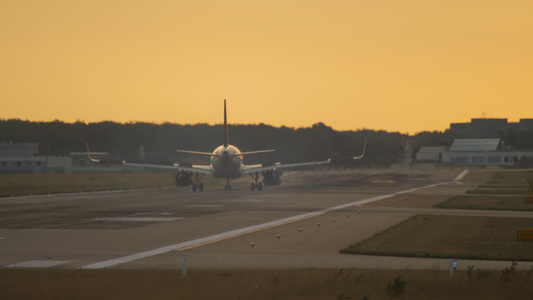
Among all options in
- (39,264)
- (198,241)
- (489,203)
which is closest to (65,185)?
(489,203)

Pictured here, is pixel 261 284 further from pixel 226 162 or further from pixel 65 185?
pixel 65 185

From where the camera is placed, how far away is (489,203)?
2498 inches

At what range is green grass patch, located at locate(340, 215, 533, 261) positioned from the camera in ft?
101

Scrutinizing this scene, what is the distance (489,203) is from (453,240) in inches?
1170

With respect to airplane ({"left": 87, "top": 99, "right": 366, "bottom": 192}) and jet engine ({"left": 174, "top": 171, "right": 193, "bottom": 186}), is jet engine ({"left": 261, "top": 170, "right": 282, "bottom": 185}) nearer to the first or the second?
airplane ({"left": 87, "top": 99, "right": 366, "bottom": 192})

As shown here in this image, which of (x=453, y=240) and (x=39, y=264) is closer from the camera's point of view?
(x=39, y=264)

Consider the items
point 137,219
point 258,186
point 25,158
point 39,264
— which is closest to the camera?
point 39,264

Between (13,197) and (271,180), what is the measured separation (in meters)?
34.1

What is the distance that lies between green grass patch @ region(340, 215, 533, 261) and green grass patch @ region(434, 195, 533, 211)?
11.7 m

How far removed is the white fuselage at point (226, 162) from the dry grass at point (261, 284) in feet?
201

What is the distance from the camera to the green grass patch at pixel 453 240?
30.7m

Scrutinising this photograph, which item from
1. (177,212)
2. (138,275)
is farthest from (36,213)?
(138,275)

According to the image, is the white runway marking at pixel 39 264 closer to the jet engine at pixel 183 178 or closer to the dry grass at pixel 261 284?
the dry grass at pixel 261 284

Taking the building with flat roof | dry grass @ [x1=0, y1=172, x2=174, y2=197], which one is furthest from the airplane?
the building with flat roof
